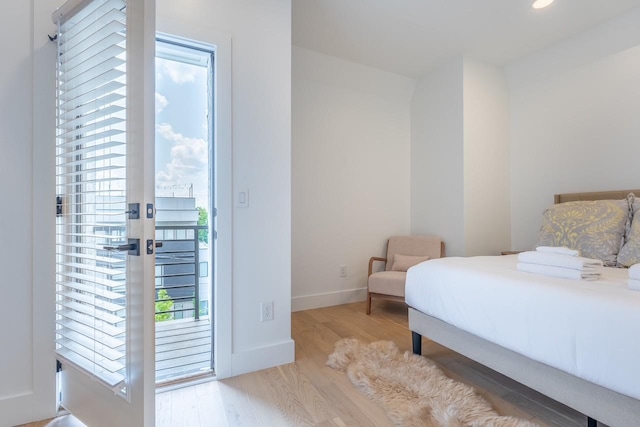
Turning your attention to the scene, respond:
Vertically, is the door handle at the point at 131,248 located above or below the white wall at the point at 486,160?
below

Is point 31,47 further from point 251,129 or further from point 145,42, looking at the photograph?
point 251,129

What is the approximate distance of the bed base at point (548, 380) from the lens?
118 cm

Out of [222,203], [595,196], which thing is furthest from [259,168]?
[595,196]

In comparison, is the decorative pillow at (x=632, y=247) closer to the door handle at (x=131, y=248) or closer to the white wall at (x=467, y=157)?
the white wall at (x=467, y=157)

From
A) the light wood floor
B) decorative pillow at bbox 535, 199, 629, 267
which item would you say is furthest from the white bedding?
the light wood floor

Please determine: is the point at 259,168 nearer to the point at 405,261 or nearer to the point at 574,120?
the point at 405,261

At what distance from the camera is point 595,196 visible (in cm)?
280

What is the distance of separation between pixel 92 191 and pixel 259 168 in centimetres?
98

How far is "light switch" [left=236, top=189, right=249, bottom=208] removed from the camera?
2.03 meters

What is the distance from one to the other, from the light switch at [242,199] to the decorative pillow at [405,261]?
2.10 m

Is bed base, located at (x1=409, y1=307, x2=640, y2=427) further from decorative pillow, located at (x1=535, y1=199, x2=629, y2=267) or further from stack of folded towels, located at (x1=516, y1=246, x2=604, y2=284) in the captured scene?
decorative pillow, located at (x1=535, y1=199, x2=629, y2=267)

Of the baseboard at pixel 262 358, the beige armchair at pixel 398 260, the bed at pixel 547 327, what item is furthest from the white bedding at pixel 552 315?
the beige armchair at pixel 398 260

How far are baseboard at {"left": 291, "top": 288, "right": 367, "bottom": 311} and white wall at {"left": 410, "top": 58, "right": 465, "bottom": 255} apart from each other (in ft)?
3.81

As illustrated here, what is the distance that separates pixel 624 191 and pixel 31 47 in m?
4.39
